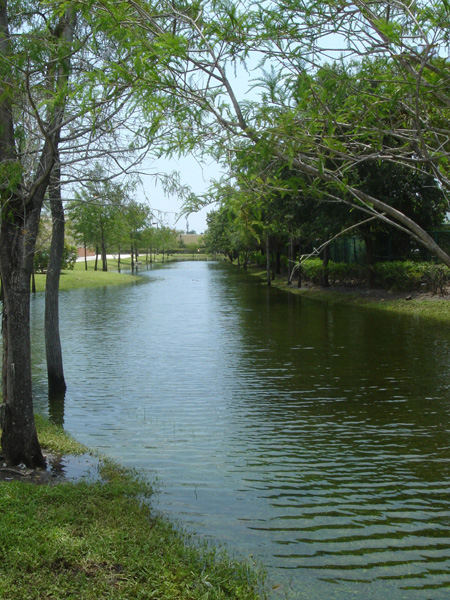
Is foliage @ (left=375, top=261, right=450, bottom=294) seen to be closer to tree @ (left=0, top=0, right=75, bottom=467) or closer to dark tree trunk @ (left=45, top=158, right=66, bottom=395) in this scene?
dark tree trunk @ (left=45, top=158, right=66, bottom=395)

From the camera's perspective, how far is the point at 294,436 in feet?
29.3

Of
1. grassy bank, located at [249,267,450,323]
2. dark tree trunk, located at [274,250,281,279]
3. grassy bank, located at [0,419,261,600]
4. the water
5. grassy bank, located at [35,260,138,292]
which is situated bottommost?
the water

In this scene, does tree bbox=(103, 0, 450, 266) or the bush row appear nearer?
tree bbox=(103, 0, 450, 266)

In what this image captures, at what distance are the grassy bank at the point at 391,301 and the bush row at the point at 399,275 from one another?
0.52 meters

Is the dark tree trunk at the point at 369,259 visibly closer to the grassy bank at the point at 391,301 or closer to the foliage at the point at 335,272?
the grassy bank at the point at 391,301

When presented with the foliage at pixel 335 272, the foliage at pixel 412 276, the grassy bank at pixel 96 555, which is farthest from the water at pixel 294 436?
the foliage at pixel 335 272

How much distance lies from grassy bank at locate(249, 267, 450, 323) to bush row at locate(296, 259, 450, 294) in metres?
0.52

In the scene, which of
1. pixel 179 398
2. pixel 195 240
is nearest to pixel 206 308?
pixel 179 398

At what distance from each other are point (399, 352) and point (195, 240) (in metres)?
169

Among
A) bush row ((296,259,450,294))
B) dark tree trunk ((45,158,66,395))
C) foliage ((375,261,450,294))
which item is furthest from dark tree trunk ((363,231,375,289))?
dark tree trunk ((45,158,66,395))

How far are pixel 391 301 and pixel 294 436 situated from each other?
58.6 feet

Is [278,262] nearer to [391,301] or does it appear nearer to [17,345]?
[391,301]

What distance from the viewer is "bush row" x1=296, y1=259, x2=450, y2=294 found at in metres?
24.5

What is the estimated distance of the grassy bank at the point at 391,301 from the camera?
74.0ft
